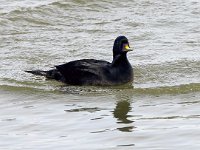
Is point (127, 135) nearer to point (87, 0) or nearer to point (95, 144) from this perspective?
point (95, 144)

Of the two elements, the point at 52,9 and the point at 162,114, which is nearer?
the point at 162,114

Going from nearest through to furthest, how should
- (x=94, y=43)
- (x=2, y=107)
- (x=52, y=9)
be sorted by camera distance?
(x=2, y=107) < (x=94, y=43) < (x=52, y=9)

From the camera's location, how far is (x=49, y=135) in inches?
381

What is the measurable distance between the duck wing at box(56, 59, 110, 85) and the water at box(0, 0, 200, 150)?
17 centimetres

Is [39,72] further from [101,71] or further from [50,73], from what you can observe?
[101,71]

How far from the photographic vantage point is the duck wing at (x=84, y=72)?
1312 cm

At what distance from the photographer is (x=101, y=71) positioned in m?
13.1

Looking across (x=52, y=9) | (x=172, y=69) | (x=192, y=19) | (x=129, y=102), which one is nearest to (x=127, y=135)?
(x=129, y=102)

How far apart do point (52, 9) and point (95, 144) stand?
11.4 m

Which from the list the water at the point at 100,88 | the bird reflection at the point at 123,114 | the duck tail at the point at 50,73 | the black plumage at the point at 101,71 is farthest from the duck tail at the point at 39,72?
the bird reflection at the point at 123,114

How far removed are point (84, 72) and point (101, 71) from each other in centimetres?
28

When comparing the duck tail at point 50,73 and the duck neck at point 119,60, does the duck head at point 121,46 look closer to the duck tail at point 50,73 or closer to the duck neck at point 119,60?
the duck neck at point 119,60

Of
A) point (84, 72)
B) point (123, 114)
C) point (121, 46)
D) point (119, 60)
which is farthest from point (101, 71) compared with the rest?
point (123, 114)

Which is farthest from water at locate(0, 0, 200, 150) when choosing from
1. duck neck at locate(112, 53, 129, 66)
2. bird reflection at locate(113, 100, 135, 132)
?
duck neck at locate(112, 53, 129, 66)
